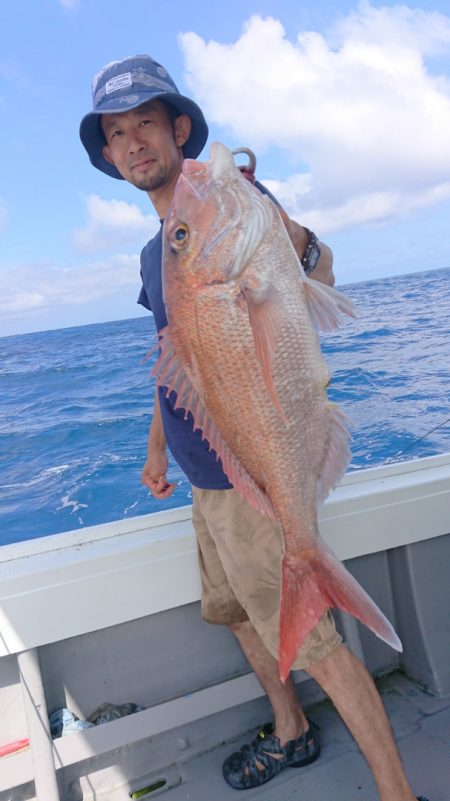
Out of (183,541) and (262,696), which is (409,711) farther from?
(183,541)

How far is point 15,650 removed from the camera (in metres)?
2.22

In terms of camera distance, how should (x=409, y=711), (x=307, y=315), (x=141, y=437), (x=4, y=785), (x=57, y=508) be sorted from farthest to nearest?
1. (x=141, y=437)
2. (x=57, y=508)
3. (x=409, y=711)
4. (x=4, y=785)
5. (x=307, y=315)

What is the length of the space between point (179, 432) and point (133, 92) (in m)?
1.20

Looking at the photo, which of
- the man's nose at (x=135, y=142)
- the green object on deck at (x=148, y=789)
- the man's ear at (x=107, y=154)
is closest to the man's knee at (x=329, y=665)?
the green object on deck at (x=148, y=789)

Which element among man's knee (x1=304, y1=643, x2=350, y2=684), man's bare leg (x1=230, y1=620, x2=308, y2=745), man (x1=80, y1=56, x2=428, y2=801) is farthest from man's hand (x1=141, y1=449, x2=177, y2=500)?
man's knee (x1=304, y1=643, x2=350, y2=684)

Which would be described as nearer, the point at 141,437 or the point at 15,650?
the point at 15,650

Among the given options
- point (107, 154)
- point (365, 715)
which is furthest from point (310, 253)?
point (365, 715)

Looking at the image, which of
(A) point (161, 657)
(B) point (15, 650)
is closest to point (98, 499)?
(A) point (161, 657)

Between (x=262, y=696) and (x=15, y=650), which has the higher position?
Result: (x=15, y=650)

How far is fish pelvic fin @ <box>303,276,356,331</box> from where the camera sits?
58.2 inches

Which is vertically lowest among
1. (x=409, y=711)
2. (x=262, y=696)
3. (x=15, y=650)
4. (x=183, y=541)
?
(x=409, y=711)

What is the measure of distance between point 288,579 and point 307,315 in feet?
2.44

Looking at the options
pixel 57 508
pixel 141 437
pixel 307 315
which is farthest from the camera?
pixel 141 437

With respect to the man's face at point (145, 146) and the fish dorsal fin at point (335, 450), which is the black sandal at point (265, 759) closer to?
the fish dorsal fin at point (335, 450)
